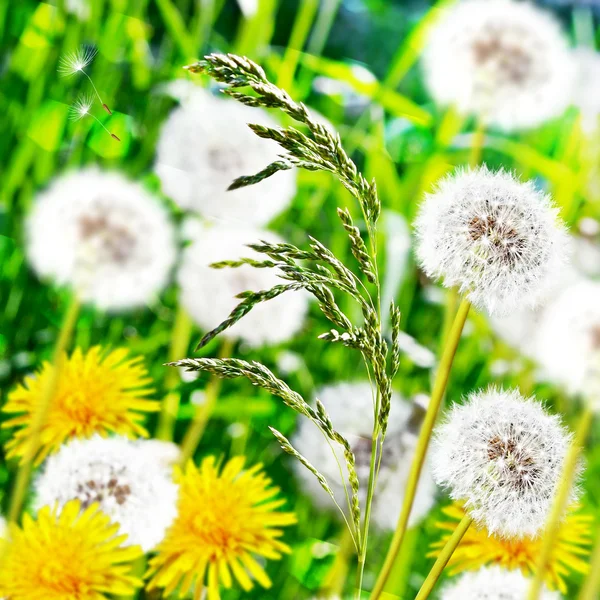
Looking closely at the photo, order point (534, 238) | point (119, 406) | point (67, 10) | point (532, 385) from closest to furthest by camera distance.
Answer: point (534, 238), point (119, 406), point (532, 385), point (67, 10)

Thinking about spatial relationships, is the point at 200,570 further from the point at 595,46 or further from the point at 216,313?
the point at 595,46

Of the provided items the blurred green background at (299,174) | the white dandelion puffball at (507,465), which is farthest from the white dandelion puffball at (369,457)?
the white dandelion puffball at (507,465)

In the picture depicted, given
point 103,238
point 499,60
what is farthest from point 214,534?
point 499,60

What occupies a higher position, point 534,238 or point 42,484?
point 534,238

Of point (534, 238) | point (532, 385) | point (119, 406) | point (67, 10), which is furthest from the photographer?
point (67, 10)

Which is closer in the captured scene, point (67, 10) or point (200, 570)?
point (200, 570)

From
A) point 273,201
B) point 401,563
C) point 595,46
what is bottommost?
point 401,563

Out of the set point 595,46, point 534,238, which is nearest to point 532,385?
point 534,238

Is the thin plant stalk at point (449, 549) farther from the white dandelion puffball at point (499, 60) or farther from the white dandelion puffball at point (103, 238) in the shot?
the white dandelion puffball at point (499, 60)
